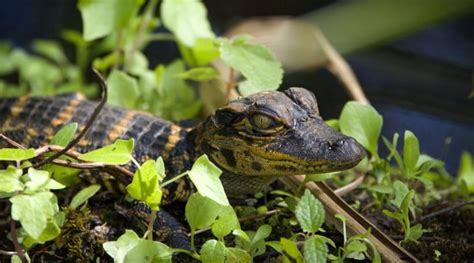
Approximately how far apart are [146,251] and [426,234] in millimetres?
1234

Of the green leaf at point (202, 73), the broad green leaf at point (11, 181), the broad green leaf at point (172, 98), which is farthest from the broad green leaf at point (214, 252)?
the broad green leaf at point (172, 98)

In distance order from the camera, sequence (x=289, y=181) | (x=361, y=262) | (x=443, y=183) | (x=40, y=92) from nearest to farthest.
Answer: (x=361, y=262), (x=289, y=181), (x=443, y=183), (x=40, y=92)

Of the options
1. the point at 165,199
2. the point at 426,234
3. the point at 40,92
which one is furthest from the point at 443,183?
the point at 40,92

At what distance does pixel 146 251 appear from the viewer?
2.18 metres

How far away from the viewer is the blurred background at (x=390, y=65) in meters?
4.41

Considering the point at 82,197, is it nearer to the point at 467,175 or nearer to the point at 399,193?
the point at 399,193

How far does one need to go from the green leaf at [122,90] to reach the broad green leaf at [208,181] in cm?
138

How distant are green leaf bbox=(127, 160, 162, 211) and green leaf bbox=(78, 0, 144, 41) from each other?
4.19 ft

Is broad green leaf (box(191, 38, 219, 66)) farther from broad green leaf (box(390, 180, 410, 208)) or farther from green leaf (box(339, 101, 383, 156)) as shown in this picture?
broad green leaf (box(390, 180, 410, 208))

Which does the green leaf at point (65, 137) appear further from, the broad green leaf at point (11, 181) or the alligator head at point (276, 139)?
the alligator head at point (276, 139)

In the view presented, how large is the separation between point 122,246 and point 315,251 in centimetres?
64

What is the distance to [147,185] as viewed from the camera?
7.20 feet

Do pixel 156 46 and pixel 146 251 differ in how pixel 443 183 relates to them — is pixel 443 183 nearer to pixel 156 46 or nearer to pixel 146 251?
pixel 146 251

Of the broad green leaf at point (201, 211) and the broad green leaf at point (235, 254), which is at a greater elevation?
the broad green leaf at point (201, 211)
